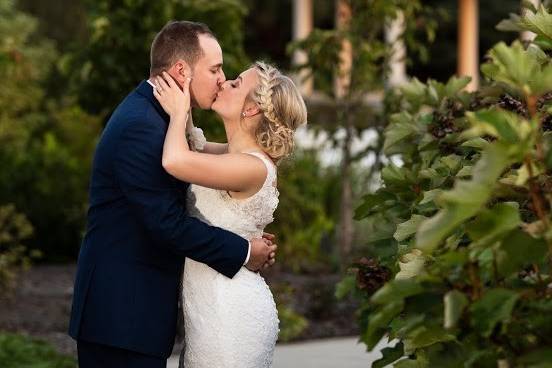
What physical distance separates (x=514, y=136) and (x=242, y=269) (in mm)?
1916

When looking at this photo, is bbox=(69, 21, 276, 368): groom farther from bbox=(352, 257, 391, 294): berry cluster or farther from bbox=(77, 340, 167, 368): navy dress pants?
bbox=(352, 257, 391, 294): berry cluster

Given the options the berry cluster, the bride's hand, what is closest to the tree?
the berry cluster

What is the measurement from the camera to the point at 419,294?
2475mm

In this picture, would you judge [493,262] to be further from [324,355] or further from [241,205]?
[324,355]

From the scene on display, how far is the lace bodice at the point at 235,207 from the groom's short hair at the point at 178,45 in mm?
374

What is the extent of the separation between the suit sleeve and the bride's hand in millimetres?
77

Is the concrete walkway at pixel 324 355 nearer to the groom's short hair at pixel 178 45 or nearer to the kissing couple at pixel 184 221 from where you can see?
the kissing couple at pixel 184 221

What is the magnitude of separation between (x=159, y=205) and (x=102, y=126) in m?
6.27

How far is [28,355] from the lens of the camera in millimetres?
6953

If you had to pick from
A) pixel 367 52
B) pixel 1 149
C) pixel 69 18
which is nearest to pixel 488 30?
pixel 69 18

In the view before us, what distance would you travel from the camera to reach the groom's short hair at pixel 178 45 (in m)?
4.12

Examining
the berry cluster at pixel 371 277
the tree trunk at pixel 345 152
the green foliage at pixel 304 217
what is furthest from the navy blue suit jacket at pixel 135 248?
the green foliage at pixel 304 217

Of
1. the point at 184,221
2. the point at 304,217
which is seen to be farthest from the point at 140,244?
the point at 304,217

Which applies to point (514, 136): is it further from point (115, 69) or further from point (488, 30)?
point (488, 30)
